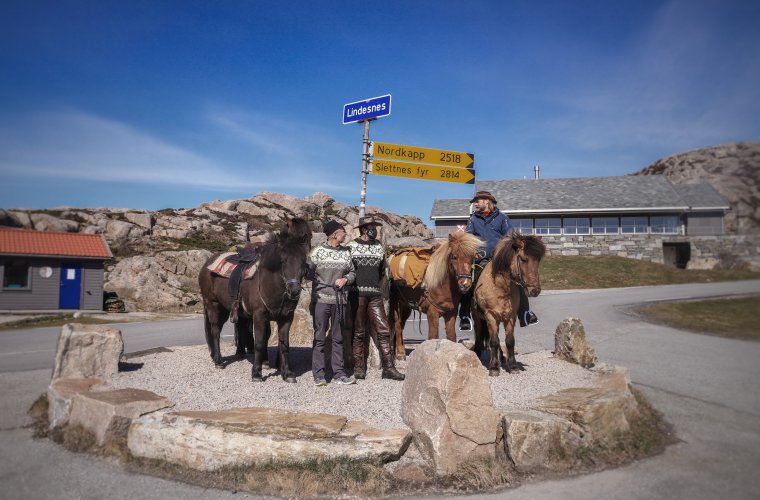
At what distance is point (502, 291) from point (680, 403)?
311 cm

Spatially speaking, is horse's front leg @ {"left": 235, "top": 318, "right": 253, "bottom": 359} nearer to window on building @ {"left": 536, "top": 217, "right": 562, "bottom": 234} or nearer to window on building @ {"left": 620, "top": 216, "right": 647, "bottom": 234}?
window on building @ {"left": 536, "top": 217, "right": 562, "bottom": 234}

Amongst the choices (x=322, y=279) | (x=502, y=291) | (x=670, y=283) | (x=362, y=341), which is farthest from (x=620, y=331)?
(x=670, y=283)

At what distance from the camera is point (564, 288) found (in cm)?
2897

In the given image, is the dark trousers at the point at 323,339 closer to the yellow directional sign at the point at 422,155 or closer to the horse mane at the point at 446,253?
the horse mane at the point at 446,253

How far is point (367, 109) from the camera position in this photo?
34.3 ft

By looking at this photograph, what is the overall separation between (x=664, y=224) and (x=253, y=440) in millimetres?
38778

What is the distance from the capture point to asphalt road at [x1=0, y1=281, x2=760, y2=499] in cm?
434

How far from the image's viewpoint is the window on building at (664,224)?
→ 35.4m

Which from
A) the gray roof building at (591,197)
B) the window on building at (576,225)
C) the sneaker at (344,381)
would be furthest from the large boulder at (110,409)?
the window on building at (576,225)

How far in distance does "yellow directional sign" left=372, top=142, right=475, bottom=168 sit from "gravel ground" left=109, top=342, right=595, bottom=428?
182 inches

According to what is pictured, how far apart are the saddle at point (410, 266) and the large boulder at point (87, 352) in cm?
471

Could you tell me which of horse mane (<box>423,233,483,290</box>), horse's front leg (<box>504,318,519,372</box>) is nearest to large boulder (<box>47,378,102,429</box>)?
horse mane (<box>423,233,483,290</box>)

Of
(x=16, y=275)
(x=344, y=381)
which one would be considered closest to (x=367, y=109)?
(x=344, y=381)

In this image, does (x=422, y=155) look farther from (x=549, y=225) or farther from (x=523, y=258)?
→ (x=549, y=225)
